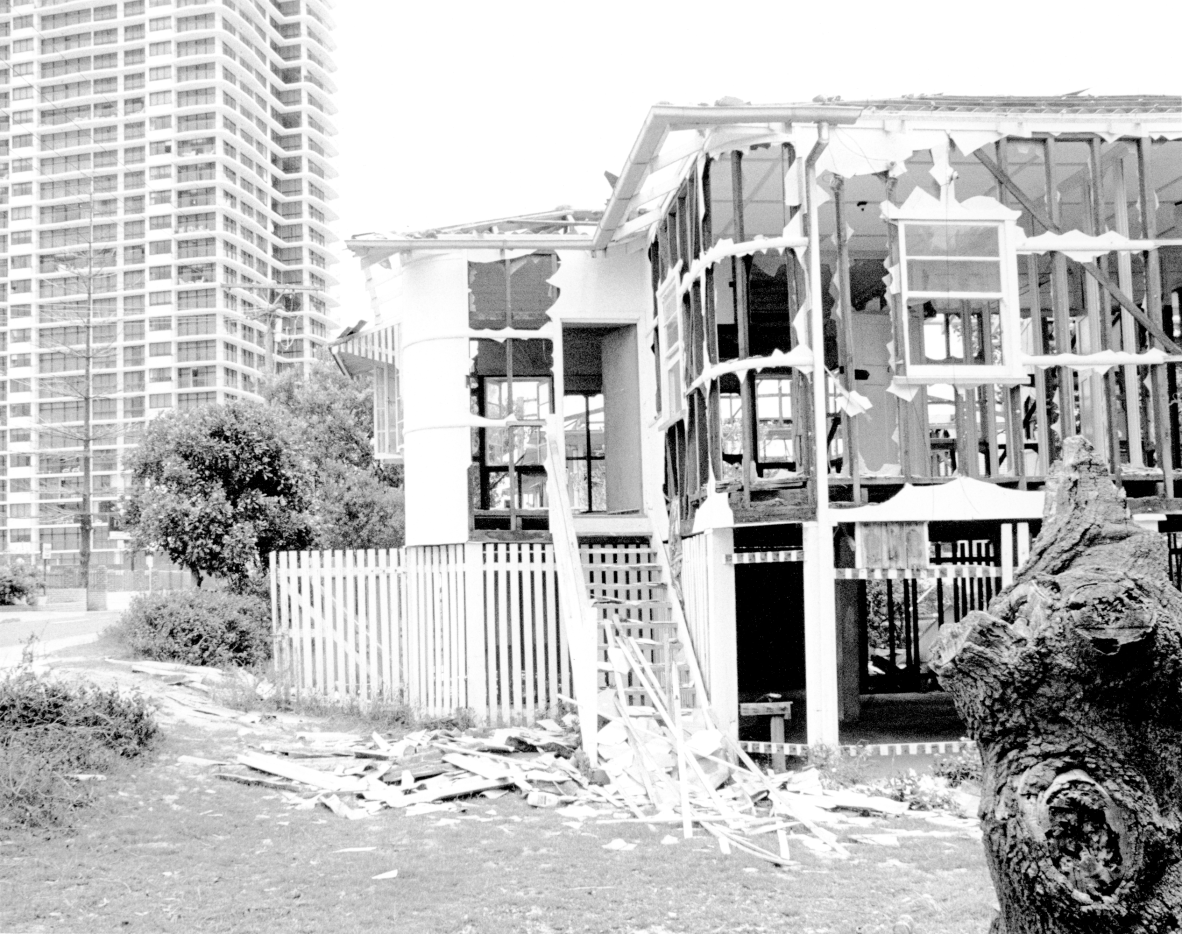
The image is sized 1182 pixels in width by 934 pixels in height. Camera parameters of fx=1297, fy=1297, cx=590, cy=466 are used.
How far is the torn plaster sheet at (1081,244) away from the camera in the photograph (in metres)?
12.4

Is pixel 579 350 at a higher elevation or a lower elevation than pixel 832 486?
higher

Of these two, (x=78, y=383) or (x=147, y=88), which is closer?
(x=78, y=383)

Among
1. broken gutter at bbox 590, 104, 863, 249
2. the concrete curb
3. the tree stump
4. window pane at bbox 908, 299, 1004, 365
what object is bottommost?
the concrete curb

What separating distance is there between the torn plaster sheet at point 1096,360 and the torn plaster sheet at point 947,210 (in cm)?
137

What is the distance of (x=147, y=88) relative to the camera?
10400 centimetres

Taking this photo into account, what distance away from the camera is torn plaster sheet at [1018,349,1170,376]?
12367 mm

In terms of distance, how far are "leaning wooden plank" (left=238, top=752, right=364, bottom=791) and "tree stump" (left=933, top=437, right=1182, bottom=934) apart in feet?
26.4

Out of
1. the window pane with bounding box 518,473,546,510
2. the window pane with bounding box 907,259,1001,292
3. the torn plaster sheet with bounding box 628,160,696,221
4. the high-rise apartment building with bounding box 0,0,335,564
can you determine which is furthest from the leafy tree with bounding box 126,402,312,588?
the high-rise apartment building with bounding box 0,0,335,564

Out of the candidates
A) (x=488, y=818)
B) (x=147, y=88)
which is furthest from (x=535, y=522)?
(x=147, y=88)

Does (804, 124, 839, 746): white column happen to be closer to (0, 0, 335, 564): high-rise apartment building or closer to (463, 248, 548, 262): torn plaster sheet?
(463, 248, 548, 262): torn plaster sheet

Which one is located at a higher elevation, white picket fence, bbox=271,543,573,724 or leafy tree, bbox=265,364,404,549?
leafy tree, bbox=265,364,404,549

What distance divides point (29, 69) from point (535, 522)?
105 meters

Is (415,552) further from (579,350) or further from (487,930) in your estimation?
(487,930)

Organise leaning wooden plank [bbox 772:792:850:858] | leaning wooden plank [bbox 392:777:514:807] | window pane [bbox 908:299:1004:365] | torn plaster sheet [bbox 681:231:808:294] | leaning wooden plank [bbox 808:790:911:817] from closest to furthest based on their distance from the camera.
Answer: leaning wooden plank [bbox 772:792:850:858]
leaning wooden plank [bbox 808:790:911:817]
leaning wooden plank [bbox 392:777:514:807]
torn plaster sheet [bbox 681:231:808:294]
window pane [bbox 908:299:1004:365]
